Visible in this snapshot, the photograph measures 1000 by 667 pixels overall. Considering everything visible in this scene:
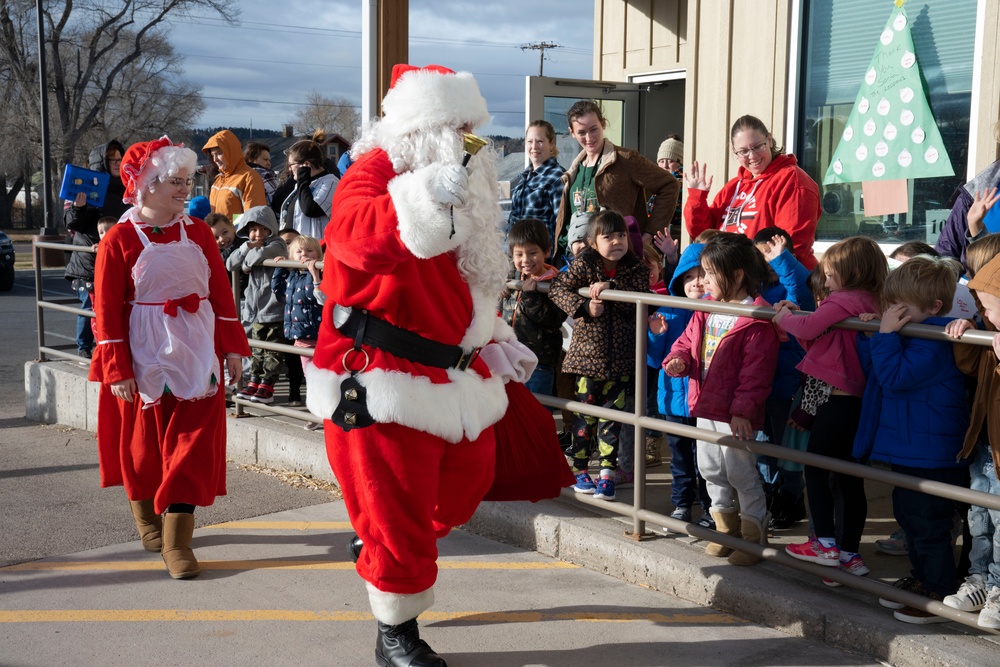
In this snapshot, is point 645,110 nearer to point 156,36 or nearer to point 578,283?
point 578,283

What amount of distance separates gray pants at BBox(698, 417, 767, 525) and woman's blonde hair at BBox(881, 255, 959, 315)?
2.91 feet

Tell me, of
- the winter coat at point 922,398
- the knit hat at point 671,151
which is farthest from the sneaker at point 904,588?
the knit hat at point 671,151

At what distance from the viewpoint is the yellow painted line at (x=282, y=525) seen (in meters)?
5.17

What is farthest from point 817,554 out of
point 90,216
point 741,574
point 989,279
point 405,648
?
point 90,216

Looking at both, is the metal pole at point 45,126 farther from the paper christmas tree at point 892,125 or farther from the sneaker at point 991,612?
the sneaker at point 991,612

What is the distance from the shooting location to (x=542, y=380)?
557cm

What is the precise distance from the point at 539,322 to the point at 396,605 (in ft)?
7.19

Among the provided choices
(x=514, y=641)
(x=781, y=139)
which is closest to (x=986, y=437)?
(x=514, y=641)

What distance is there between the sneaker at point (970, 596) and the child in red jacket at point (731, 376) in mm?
852

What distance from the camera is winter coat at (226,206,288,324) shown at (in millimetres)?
6547

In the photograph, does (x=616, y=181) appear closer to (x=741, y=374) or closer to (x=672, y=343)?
(x=672, y=343)

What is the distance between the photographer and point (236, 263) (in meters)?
6.58

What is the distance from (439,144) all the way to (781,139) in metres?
4.61

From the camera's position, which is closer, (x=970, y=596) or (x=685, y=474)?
(x=970, y=596)
